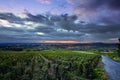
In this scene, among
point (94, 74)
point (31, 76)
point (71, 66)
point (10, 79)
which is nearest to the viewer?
point (10, 79)

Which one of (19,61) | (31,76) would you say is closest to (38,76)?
(31,76)

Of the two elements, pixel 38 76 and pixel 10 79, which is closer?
pixel 10 79

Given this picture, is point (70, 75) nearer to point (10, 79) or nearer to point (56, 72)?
point (56, 72)

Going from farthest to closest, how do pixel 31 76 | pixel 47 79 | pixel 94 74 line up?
pixel 94 74, pixel 31 76, pixel 47 79

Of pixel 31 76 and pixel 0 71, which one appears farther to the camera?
pixel 31 76

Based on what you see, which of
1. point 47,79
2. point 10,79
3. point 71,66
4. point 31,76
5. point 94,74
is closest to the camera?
point 10,79

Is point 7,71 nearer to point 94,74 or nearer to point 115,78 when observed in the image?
point 94,74

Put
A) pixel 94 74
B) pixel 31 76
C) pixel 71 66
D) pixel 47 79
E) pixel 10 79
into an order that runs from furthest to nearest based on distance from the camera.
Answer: pixel 71 66, pixel 94 74, pixel 31 76, pixel 47 79, pixel 10 79

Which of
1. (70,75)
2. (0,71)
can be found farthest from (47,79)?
(0,71)

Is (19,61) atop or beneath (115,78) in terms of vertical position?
atop
